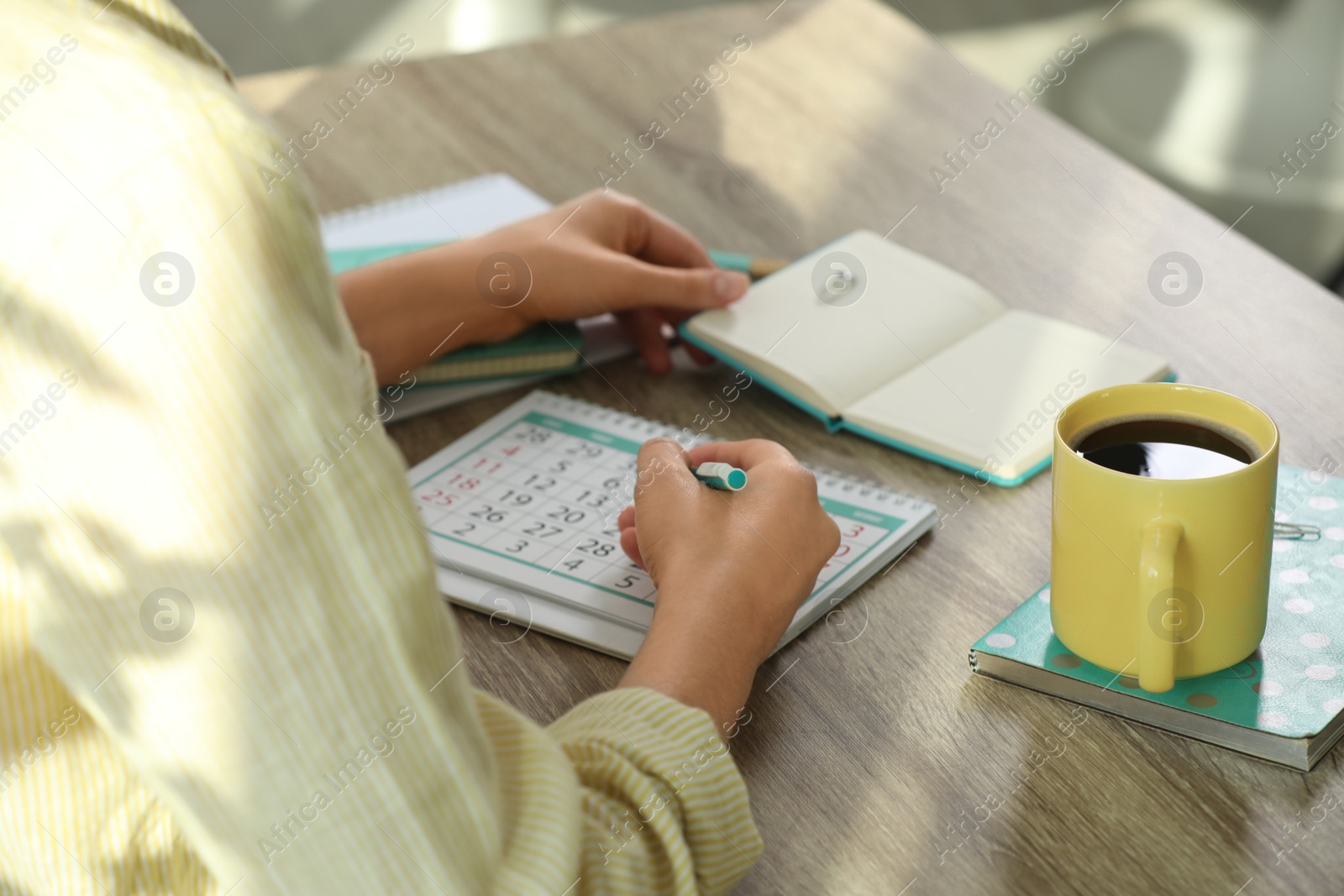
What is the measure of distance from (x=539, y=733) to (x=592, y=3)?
3.08 metres

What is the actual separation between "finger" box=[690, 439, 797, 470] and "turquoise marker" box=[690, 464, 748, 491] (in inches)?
0.8

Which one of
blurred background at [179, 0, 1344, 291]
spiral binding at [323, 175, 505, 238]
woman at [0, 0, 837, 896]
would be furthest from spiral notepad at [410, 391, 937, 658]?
blurred background at [179, 0, 1344, 291]

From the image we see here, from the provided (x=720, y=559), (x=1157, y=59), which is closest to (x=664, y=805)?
(x=720, y=559)

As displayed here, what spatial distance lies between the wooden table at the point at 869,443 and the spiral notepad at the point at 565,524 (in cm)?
2

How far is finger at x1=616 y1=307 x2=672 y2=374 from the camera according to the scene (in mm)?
1005

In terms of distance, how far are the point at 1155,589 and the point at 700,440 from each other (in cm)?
38

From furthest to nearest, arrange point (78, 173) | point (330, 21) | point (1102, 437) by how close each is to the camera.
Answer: point (330, 21) < point (1102, 437) < point (78, 173)

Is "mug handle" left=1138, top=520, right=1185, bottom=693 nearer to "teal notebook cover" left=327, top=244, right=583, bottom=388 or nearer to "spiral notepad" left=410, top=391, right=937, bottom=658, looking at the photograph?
"spiral notepad" left=410, top=391, right=937, bottom=658

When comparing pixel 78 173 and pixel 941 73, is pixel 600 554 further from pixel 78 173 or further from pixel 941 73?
pixel 941 73

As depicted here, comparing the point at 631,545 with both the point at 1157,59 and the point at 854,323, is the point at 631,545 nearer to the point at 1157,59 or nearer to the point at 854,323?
the point at 854,323

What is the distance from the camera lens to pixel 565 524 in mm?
819

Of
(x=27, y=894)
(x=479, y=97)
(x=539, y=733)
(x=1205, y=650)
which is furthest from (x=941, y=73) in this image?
(x=27, y=894)

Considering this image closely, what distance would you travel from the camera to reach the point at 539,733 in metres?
0.54

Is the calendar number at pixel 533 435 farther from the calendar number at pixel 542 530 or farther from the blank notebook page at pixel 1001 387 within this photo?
the blank notebook page at pixel 1001 387
